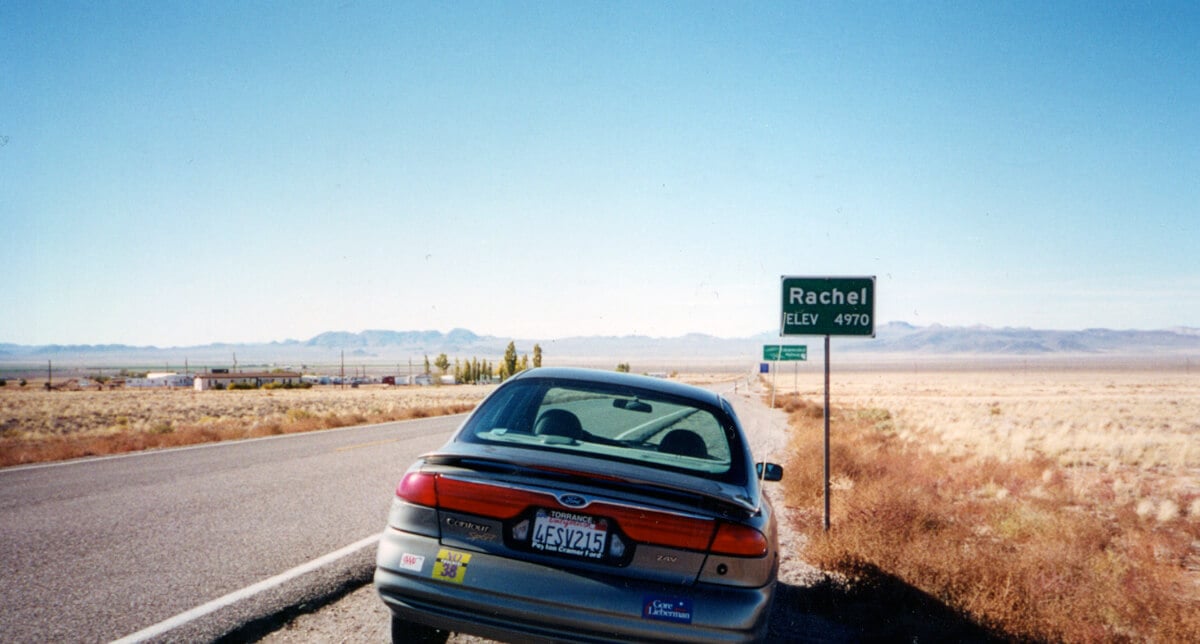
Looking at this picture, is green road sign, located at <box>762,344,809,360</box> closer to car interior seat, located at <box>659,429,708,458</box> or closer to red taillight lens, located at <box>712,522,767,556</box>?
car interior seat, located at <box>659,429,708,458</box>

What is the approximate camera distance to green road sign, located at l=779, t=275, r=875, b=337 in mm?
7293

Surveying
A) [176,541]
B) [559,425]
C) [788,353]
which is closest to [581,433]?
[559,425]

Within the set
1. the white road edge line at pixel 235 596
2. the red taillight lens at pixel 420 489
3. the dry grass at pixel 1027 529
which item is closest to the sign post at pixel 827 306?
the dry grass at pixel 1027 529

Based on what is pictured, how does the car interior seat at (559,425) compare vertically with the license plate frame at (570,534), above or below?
above

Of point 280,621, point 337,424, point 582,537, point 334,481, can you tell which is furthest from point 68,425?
point 582,537

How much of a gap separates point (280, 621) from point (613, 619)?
7.96 feet

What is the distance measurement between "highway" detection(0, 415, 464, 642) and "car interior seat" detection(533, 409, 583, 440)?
1978 millimetres

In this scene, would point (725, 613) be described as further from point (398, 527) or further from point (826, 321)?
point (826, 321)

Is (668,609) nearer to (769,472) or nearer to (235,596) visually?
(769,472)

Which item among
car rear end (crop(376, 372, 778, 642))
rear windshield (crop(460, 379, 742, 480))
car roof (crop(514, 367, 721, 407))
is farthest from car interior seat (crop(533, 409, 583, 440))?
car rear end (crop(376, 372, 778, 642))

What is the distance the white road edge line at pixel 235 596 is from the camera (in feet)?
12.7

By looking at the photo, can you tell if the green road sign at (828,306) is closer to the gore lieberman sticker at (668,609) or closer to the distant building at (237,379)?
the gore lieberman sticker at (668,609)

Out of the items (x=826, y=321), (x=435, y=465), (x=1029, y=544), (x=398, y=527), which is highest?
(x=826, y=321)

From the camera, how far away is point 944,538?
666cm
